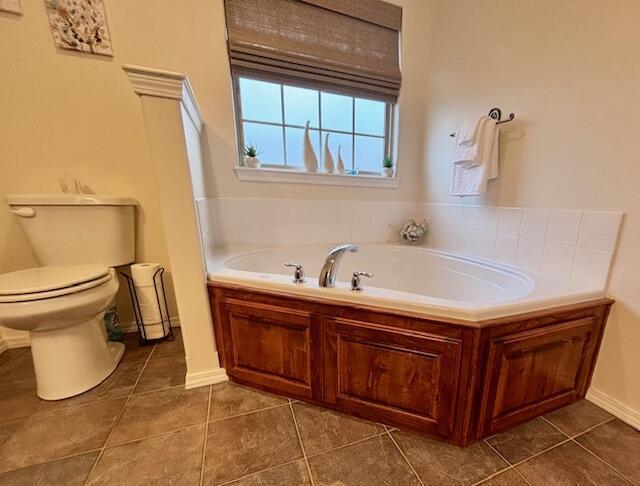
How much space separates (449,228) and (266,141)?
1504mm

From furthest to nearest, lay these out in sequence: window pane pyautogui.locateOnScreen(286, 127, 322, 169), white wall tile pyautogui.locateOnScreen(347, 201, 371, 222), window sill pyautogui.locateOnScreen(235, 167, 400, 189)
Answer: white wall tile pyautogui.locateOnScreen(347, 201, 371, 222) < window pane pyautogui.locateOnScreen(286, 127, 322, 169) < window sill pyautogui.locateOnScreen(235, 167, 400, 189)

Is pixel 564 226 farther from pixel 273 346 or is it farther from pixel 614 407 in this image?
pixel 273 346

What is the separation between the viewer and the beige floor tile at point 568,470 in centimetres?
79

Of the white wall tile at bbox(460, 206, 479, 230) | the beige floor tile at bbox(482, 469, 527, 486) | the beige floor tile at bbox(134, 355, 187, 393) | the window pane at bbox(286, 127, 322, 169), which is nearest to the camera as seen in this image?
the beige floor tile at bbox(482, 469, 527, 486)

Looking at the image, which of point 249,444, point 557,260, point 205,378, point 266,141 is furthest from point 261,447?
point 266,141

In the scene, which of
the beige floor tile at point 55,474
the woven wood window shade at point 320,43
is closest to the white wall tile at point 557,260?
the woven wood window shade at point 320,43

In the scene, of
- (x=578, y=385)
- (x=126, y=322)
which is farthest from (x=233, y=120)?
(x=578, y=385)

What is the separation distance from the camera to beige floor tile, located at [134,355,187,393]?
1.21 meters

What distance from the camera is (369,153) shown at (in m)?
2.09

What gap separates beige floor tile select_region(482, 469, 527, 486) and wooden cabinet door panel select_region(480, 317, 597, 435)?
12 cm

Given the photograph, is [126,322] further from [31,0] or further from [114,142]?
[31,0]

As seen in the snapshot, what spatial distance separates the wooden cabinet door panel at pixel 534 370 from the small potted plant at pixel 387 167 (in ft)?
4.77

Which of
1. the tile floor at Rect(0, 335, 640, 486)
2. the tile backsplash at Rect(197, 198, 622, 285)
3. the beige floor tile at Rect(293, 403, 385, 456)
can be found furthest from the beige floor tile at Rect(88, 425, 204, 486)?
the tile backsplash at Rect(197, 198, 622, 285)

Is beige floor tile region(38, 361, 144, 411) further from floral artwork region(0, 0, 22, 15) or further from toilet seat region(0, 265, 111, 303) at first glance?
floral artwork region(0, 0, 22, 15)
